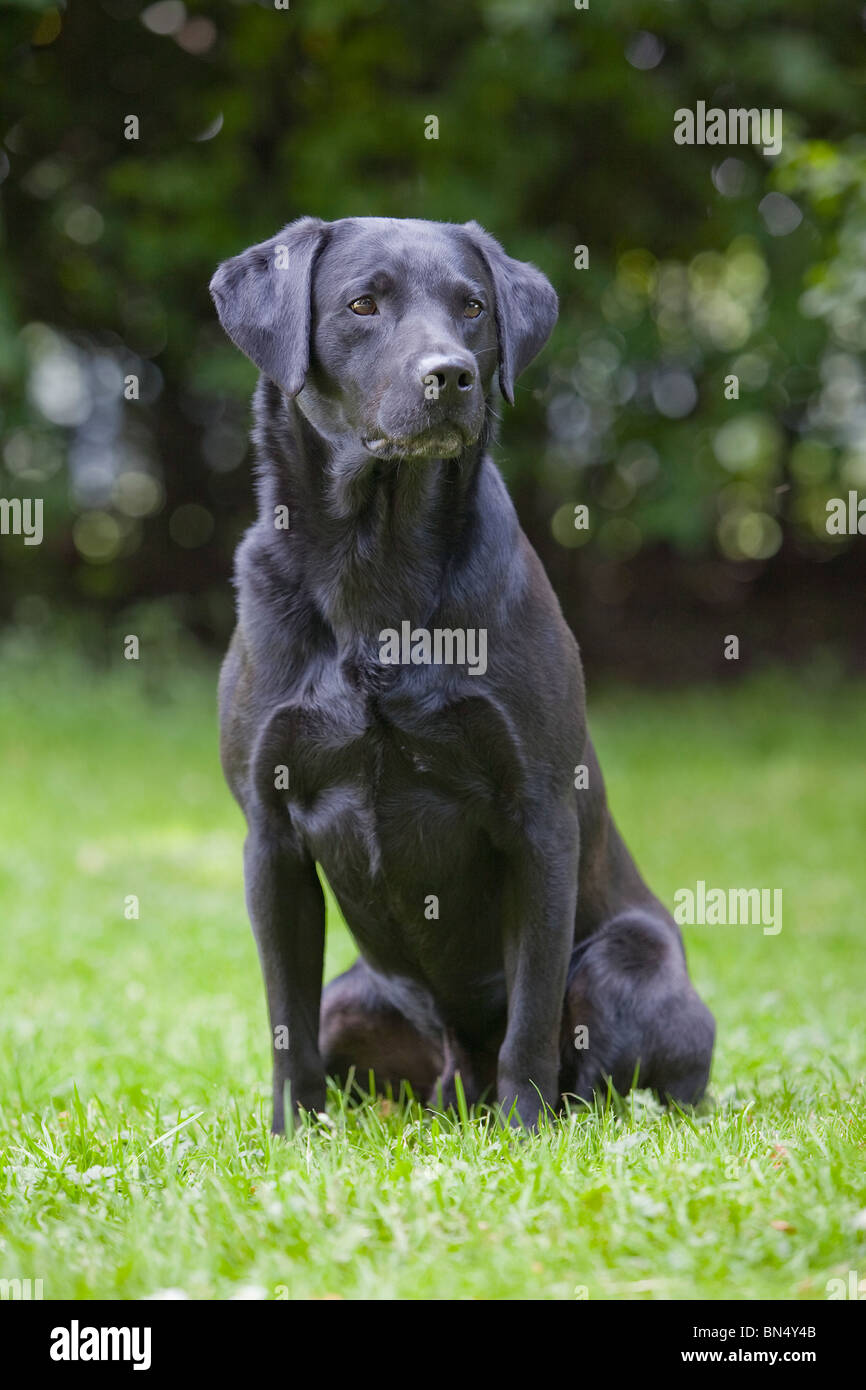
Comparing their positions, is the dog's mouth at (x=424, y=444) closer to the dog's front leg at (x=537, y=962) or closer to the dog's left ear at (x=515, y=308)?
the dog's left ear at (x=515, y=308)

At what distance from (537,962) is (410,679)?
2.11 feet

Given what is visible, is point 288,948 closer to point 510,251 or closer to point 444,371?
point 444,371

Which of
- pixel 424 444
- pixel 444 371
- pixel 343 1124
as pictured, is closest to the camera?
pixel 444 371

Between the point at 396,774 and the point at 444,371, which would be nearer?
the point at 444,371

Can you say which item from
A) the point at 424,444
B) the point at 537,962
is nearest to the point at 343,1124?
the point at 537,962

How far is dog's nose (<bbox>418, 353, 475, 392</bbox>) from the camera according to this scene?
111 inches

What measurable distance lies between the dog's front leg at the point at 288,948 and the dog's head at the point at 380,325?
87 centimetres

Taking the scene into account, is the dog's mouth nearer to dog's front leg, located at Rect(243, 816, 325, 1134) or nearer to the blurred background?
dog's front leg, located at Rect(243, 816, 325, 1134)

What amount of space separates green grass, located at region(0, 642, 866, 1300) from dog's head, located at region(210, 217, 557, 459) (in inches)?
54.7

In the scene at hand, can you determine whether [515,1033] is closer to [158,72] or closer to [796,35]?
[796,35]

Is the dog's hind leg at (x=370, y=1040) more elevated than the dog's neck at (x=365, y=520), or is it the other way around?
the dog's neck at (x=365, y=520)

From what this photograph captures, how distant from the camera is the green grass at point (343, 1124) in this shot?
214 cm

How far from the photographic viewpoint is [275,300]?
121 inches

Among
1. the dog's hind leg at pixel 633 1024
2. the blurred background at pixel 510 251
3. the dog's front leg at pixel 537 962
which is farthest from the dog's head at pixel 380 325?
the blurred background at pixel 510 251
